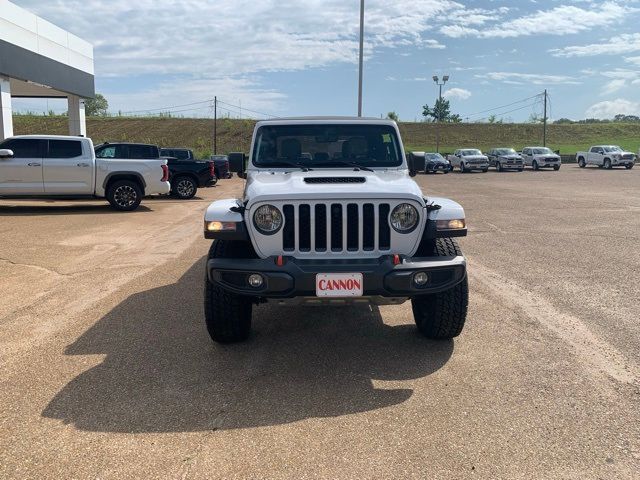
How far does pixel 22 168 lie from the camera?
1358 cm

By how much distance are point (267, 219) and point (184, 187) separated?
15391 mm

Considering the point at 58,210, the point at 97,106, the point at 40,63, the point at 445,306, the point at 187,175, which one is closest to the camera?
the point at 445,306

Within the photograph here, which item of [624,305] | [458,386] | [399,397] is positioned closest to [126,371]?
[399,397]

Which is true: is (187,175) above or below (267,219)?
above

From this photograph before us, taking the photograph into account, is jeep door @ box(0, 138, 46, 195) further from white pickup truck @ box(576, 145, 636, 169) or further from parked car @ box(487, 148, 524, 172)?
white pickup truck @ box(576, 145, 636, 169)

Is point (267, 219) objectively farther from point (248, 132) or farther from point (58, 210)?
point (248, 132)

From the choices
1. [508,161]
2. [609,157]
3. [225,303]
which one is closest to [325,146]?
[225,303]

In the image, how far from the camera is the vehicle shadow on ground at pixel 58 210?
13.8 m

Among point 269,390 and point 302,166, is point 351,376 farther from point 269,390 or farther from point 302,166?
point 302,166

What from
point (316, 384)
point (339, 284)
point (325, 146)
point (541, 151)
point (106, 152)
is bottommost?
point (316, 384)

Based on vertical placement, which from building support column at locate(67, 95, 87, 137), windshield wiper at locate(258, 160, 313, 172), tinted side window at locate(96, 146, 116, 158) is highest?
building support column at locate(67, 95, 87, 137)

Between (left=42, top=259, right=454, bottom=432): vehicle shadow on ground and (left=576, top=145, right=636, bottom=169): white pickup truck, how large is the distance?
4100cm

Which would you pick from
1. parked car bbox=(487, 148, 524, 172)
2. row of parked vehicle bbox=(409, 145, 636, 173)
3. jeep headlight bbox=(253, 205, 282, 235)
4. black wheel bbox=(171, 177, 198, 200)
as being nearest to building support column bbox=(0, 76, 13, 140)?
black wheel bbox=(171, 177, 198, 200)

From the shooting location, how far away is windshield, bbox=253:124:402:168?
550cm
